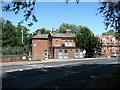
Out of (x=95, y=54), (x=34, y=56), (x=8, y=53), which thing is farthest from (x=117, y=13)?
(x=95, y=54)

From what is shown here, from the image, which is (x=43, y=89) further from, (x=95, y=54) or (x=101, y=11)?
(x=95, y=54)

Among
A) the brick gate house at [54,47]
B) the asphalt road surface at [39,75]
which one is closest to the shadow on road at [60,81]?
the asphalt road surface at [39,75]

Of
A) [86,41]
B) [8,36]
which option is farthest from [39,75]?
[8,36]

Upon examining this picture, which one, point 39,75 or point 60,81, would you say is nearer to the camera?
point 60,81

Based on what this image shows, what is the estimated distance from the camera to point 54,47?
8000cm

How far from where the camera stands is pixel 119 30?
56.1 feet

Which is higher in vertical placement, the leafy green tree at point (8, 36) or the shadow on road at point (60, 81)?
the leafy green tree at point (8, 36)

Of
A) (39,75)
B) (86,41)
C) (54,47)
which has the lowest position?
(39,75)

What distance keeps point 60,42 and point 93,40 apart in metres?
7.96

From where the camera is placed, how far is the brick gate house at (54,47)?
79.0 metres

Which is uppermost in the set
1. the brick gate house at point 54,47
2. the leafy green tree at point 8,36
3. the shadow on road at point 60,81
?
the leafy green tree at point 8,36

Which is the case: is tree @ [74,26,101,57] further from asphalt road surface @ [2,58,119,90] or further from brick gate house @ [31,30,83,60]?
asphalt road surface @ [2,58,119,90]

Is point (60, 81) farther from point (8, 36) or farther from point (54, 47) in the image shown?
point (8, 36)

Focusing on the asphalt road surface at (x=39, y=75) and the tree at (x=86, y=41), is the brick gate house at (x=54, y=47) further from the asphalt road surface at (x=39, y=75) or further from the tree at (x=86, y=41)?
the asphalt road surface at (x=39, y=75)
